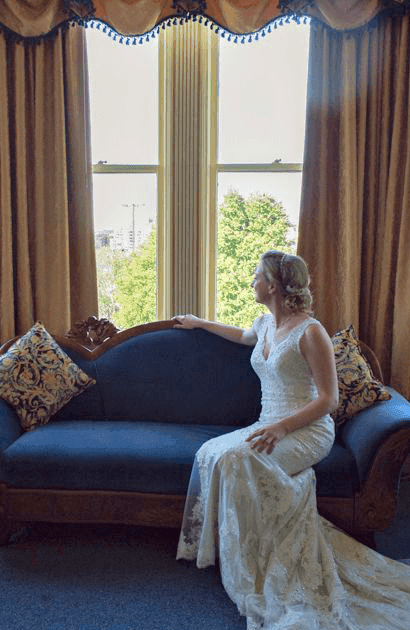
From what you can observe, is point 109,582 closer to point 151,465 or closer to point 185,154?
point 151,465

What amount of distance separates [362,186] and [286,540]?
1.99 metres

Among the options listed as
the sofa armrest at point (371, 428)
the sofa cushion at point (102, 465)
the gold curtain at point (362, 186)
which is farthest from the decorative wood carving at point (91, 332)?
the sofa armrest at point (371, 428)

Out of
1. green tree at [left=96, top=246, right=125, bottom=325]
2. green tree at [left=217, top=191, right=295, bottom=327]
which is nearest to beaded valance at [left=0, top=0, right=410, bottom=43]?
green tree at [left=217, top=191, right=295, bottom=327]

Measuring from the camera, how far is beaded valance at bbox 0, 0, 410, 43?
3193 millimetres

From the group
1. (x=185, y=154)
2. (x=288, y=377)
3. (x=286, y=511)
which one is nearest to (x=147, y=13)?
(x=185, y=154)

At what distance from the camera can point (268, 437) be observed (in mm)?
2289

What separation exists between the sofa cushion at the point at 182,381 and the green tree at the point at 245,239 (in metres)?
0.63

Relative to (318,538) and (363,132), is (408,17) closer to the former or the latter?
(363,132)

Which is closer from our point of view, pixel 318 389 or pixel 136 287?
pixel 318 389

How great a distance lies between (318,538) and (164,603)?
609 millimetres

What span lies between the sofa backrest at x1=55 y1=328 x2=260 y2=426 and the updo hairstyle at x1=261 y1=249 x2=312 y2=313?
1.78 ft

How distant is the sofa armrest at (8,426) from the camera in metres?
2.54

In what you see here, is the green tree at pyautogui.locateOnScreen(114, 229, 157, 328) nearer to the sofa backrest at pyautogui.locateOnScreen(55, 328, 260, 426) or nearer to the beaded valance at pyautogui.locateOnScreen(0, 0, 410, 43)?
the sofa backrest at pyautogui.locateOnScreen(55, 328, 260, 426)

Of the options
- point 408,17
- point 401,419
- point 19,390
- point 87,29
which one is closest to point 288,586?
point 401,419
